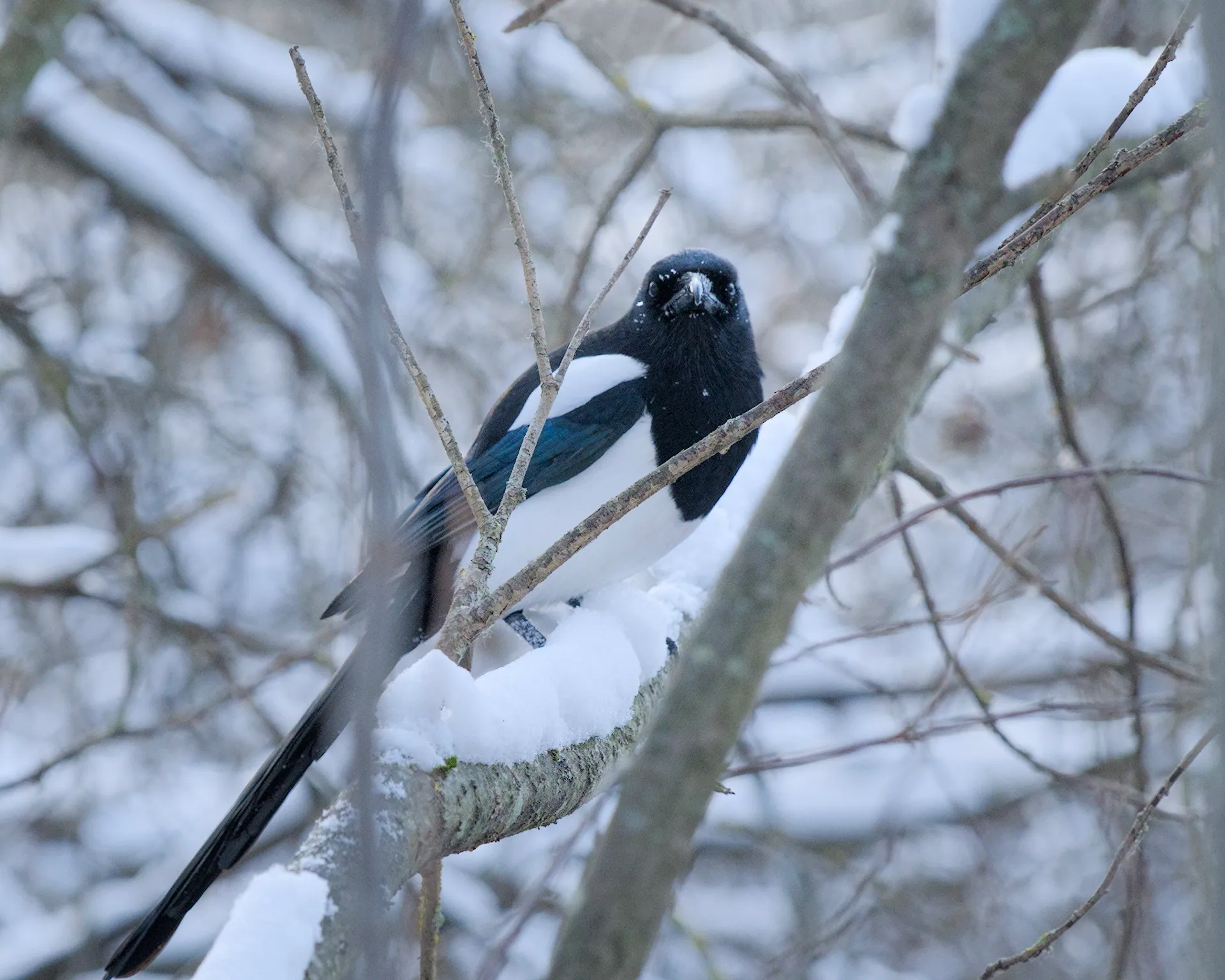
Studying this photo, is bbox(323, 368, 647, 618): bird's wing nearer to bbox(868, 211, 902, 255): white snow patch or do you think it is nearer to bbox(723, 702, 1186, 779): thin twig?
bbox(723, 702, 1186, 779): thin twig

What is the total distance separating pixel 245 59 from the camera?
4984mm

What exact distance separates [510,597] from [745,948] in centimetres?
377

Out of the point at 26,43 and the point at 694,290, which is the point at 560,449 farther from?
the point at 26,43

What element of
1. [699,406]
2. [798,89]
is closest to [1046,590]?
[699,406]

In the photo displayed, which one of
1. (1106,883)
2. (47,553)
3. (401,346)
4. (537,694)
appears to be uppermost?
(47,553)

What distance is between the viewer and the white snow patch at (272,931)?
105 centimetres

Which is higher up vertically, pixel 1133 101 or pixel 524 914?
pixel 1133 101

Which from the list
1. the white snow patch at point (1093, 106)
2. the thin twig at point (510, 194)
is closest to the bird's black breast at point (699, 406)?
the white snow patch at point (1093, 106)

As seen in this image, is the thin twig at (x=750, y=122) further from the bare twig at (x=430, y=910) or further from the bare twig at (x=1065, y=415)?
the bare twig at (x=430, y=910)

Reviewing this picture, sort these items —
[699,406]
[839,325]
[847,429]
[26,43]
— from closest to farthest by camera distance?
[847,429]
[839,325]
[699,406]
[26,43]

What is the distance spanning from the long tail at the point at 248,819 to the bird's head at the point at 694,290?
114 centimetres

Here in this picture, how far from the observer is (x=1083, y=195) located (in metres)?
1.41

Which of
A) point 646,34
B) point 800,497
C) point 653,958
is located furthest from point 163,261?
point 800,497

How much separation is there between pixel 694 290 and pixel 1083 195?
151 cm
